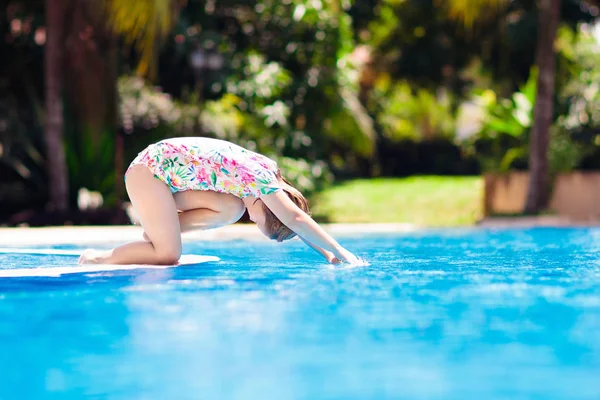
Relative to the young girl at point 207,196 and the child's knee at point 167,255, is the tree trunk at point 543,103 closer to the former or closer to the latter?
the young girl at point 207,196

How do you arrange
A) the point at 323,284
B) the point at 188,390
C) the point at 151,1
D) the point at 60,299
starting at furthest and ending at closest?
1. the point at 151,1
2. the point at 323,284
3. the point at 60,299
4. the point at 188,390

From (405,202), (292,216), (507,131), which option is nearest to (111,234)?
(292,216)

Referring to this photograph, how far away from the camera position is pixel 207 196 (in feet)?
21.4

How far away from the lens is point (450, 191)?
2034cm

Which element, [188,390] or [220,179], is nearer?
[188,390]

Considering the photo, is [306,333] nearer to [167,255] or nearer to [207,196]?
[167,255]

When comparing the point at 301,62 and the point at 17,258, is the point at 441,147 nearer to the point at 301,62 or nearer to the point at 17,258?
the point at 301,62

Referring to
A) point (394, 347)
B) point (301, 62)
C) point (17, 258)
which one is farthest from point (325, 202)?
point (394, 347)

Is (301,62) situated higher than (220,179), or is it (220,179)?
(301,62)

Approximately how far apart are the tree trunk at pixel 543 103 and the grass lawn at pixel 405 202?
249cm

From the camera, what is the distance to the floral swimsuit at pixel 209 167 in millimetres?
5965

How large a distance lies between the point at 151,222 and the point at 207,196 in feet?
1.56

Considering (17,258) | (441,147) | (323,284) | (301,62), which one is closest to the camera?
(323,284)

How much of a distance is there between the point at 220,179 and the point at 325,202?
1307 centimetres
